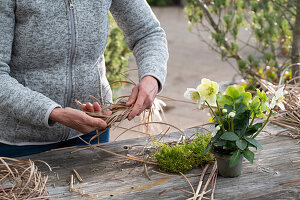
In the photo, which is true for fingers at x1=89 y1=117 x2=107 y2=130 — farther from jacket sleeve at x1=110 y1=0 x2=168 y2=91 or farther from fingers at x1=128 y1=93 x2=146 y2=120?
jacket sleeve at x1=110 y1=0 x2=168 y2=91

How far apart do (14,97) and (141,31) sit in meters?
0.59

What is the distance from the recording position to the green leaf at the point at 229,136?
1118 millimetres

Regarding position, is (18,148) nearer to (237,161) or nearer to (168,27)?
(237,161)

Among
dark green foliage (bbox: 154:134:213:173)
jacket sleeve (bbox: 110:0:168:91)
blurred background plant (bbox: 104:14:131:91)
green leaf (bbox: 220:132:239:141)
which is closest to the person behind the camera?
green leaf (bbox: 220:132:239:141)

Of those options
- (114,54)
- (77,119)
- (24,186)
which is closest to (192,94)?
(77,119)

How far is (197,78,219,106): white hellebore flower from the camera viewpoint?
3.75ft

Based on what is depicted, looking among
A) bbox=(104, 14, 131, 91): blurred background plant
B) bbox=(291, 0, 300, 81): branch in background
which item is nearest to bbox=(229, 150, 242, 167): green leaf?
bbox=(291, 0, 300, 81): branch in background

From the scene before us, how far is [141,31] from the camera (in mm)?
1660

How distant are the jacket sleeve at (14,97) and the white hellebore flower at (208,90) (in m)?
0.47

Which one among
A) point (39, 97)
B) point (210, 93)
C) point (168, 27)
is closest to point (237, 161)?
point (210, 93)

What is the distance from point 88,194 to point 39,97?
0.37 meters

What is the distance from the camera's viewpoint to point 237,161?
1.15 m

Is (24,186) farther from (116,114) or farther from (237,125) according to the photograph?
(237,125)

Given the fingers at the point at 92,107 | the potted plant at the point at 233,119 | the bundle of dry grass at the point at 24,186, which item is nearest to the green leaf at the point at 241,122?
the potted plant at the point at 233,119
